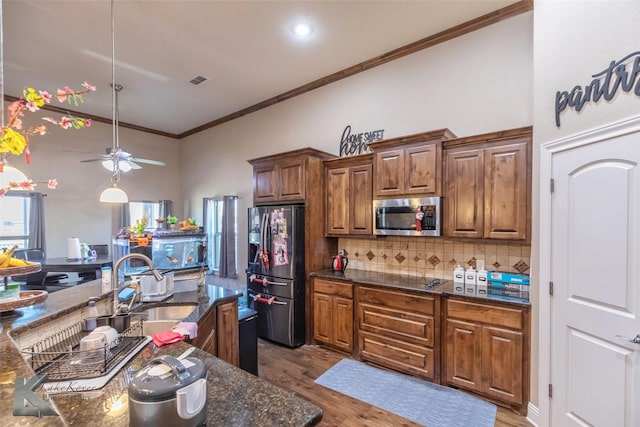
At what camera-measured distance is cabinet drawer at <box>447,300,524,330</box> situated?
2408mm

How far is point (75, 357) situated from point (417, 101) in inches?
143

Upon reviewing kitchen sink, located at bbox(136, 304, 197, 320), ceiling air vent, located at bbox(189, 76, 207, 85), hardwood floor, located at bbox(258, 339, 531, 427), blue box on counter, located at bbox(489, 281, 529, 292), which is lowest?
hardwood floor, located at bbox(258, 339, 531, 427)

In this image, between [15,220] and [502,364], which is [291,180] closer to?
[502,364]

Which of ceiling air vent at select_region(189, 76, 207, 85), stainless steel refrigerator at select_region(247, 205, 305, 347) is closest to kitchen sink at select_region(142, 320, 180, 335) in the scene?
stainless steel refrigerator at select_region(247, 205, 305, 347)

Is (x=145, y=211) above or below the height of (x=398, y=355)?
above

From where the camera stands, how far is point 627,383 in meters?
1.75

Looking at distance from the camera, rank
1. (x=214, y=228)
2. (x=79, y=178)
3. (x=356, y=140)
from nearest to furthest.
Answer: (x=356, y=140), (x=79, y=178), (x=214, y=228)

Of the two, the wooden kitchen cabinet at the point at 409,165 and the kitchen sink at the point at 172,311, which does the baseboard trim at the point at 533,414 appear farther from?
the kitchen sink at the point at 172,311

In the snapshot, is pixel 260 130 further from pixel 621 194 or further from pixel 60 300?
pixel 621 194

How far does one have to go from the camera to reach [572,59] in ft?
6.92

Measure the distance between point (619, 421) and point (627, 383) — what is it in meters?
0.26

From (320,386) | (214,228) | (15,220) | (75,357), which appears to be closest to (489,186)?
(320,386)

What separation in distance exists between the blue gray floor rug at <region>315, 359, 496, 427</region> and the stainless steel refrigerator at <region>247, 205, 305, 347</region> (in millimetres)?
802

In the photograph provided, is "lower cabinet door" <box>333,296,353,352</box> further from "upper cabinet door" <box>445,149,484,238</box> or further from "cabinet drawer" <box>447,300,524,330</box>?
"upper cabinet door" <box>445,149,484,238</box>
